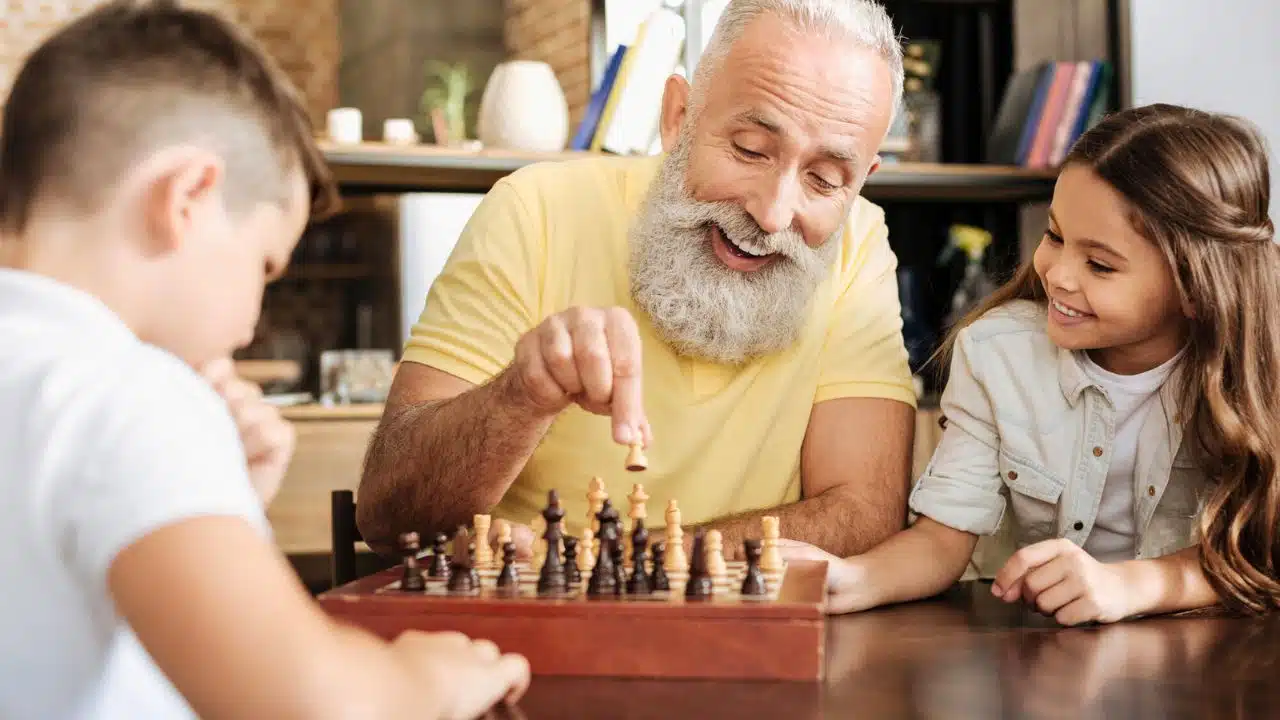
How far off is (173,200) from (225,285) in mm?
85

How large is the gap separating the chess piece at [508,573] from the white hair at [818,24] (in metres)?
1.01

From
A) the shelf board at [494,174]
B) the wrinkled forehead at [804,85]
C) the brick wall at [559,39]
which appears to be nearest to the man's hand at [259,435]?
the wrinkled forehead at [804,85]

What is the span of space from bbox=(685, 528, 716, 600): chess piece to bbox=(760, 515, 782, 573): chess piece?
93 millimetres

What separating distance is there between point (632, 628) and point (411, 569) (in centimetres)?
25

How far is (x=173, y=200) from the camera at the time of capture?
3.17ft

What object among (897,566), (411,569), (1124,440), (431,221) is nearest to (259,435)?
(411,569)

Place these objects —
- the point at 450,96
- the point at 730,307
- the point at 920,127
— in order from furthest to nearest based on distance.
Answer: the point at 450,96, the point at 920,127, the point at 730,307

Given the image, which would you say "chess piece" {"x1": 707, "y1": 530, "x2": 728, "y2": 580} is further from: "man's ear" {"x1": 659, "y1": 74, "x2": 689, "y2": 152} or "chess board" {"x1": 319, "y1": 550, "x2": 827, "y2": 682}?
"man's ear" {"x1": 659, "y1": 74, "x2": 689, "y2": 152}

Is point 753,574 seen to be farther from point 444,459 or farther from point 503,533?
point 444,459

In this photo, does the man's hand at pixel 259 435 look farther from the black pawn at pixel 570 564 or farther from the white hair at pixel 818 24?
the white hair at pixel 818 24

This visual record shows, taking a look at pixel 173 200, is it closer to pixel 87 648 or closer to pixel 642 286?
pixel 87 648

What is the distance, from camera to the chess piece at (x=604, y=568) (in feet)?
4.11

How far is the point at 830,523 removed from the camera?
193 centimetres

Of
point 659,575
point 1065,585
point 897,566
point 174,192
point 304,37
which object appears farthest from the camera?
point 304,37
